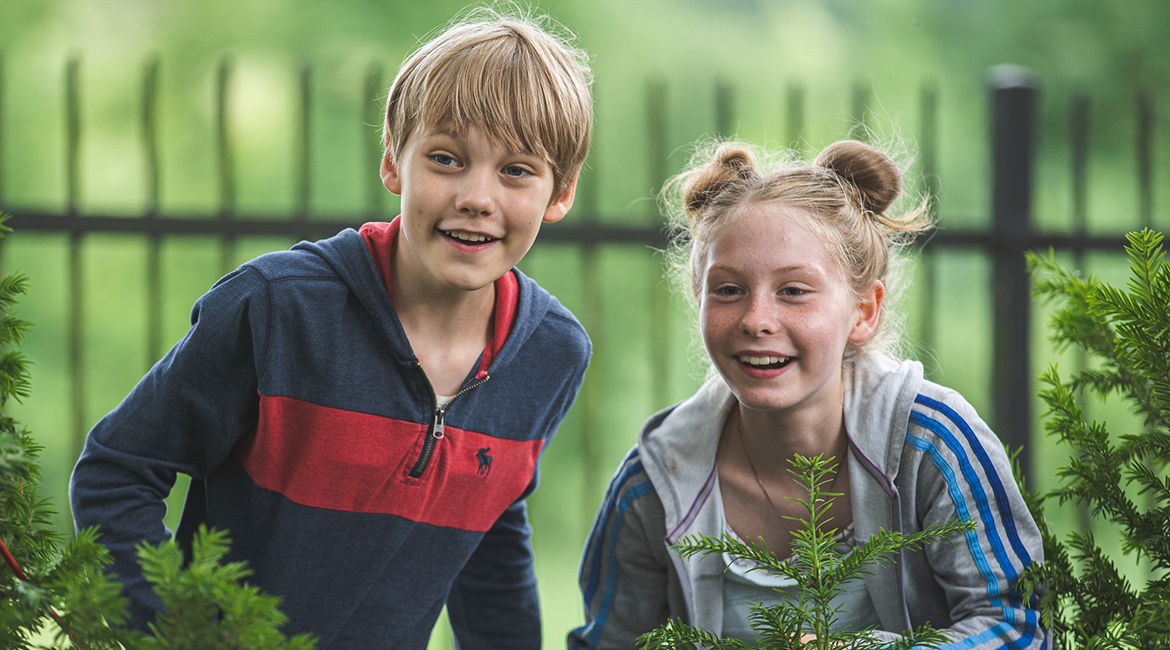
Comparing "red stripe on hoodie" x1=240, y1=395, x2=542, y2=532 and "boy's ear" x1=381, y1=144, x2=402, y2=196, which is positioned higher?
"boy's ear" x1=381, y1=144, x2=402, y2=196

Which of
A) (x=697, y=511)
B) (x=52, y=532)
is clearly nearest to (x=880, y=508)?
(x=697, y=511)

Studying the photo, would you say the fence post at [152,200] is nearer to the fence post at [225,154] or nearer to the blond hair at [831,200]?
the fence post at [225,154]

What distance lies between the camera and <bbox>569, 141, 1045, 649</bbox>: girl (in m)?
1.60

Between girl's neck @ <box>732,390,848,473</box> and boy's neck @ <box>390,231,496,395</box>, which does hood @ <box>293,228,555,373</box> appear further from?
girl's neck @ <box>732,390,848,473</box>

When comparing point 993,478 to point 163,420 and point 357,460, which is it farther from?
point 163,420

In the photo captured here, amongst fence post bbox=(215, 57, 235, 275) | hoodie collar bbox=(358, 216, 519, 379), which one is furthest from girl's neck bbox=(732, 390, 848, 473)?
fence post bbox=(215, 57, 235, 275)

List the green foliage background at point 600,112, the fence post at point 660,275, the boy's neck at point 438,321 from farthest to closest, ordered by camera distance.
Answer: the green foliage background at point 600,112 → the fence post at point 660,275 → the boy's neck at point 438,321

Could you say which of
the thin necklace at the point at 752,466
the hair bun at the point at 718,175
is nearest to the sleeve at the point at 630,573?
the thin necklace at the point at 752,466

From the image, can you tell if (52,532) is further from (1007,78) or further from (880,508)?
(1007,78)

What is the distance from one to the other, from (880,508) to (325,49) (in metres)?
9.87

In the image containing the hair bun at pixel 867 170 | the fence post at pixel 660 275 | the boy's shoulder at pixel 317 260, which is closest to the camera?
the boy's shoulder at pixel 317 260

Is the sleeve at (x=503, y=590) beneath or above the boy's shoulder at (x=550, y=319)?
beneath

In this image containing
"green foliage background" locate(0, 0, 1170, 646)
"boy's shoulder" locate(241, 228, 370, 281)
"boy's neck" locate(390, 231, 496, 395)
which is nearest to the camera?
"boy's shoulder" locate(241, 228, 370, 281)

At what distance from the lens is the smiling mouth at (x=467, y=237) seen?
5.26 feet
